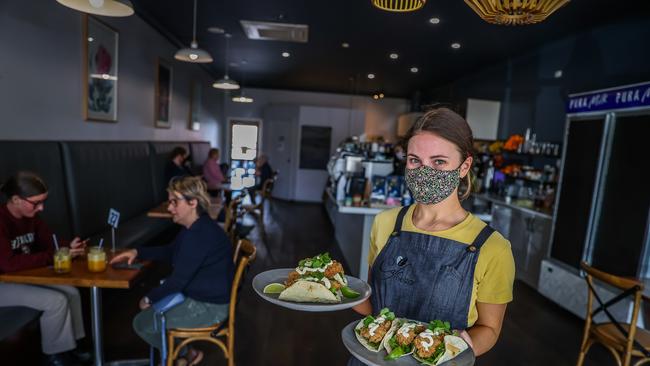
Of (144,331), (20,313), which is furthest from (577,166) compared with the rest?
(20,313)

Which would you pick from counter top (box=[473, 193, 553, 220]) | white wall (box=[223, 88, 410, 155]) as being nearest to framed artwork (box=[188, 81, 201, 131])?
white wall (box=[223, 88, 410, 155])

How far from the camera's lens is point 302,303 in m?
1.22

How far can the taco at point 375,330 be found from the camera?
42.5 inches

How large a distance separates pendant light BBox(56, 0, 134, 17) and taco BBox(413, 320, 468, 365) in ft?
7.76

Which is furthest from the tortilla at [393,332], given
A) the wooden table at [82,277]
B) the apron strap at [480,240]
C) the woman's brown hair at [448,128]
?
the wooden table at [82,277]

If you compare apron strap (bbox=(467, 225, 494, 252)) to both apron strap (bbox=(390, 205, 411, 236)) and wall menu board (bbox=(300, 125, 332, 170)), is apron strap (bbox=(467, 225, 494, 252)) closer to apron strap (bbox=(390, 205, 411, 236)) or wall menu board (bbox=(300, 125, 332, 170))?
apron strap (bbox=(390, 205, 411, 236))

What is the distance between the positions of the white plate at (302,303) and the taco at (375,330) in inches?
2.7

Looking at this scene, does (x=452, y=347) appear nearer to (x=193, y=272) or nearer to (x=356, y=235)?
(x=193, y=272)

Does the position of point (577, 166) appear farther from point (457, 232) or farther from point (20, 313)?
point (20, 313)

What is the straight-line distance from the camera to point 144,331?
2443 mm

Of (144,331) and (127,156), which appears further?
(127,156)

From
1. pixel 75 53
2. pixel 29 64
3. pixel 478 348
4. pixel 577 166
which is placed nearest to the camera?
pixel 478 348

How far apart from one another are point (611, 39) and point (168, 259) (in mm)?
5363

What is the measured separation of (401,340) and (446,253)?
1.02ft
